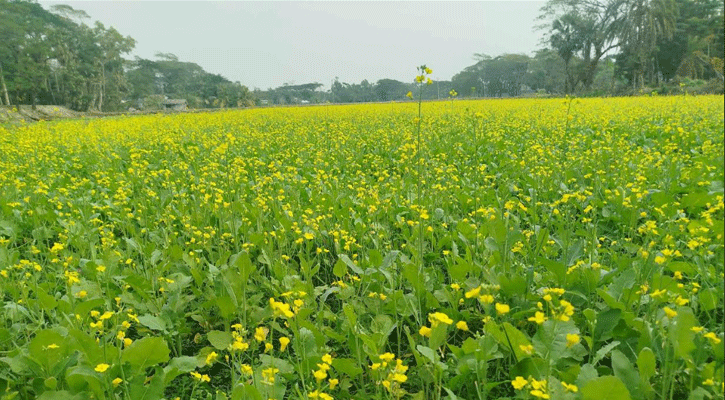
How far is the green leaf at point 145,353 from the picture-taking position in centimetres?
150

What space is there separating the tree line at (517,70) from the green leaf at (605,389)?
2352cm

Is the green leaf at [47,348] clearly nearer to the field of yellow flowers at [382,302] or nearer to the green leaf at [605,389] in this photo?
the field of yellow flowers at [382,302]

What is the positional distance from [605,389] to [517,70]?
6989 cm

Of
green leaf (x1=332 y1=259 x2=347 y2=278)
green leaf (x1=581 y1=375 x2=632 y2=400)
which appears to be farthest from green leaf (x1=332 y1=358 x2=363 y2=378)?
green leaf (x1=581 y1=375 x2=632 y2=400)

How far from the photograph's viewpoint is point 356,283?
92.9 inches

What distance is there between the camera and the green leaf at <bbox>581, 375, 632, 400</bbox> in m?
1.12

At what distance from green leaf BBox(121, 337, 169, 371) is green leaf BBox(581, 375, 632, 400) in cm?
128

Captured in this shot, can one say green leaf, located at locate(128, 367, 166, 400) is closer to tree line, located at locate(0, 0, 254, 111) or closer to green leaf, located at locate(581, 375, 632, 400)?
green leaf, located at locate(581, 375, 632, 400)

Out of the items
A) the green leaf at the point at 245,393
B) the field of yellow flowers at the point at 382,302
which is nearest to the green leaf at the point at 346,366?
the field of yellow flowers at the point at 382,302

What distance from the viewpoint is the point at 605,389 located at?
1.13 m

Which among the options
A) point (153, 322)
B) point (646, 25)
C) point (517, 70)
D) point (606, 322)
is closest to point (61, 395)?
point (153, 322)

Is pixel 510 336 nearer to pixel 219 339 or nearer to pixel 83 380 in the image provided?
pixel 219 339

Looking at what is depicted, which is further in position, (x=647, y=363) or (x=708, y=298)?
(x=708, y=298)

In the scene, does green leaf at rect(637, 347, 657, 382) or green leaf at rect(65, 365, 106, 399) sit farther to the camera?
green leaf at rect(65, 365, 106, 399)
